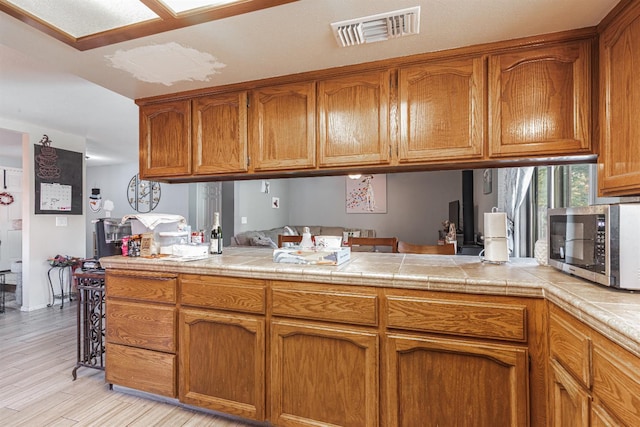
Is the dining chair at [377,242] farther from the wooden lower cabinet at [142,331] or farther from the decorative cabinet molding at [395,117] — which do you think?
the wooden lower cabinet at [142,331]

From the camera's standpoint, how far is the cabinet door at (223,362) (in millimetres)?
1773

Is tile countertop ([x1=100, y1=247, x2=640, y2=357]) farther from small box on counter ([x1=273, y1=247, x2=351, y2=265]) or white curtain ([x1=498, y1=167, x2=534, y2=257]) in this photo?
white curtain ([x1=498, y1=167, x2=534, y2=257])

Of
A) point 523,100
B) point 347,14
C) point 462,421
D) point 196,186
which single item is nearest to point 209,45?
point 347,14

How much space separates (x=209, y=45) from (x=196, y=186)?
5.05 meters

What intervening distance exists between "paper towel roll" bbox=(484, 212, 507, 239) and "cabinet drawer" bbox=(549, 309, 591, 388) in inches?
22.9

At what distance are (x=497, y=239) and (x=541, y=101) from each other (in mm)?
748

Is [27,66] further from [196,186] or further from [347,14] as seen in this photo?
[196,186]

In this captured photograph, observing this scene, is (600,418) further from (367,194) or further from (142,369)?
(367,194)

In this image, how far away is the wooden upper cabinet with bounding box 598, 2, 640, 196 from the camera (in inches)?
50.8

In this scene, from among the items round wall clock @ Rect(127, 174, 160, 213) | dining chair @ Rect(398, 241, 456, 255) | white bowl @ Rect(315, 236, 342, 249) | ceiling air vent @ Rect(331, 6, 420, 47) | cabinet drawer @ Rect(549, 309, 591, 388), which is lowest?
cabinet drawer @ Rect(549, 309, 591, 388)

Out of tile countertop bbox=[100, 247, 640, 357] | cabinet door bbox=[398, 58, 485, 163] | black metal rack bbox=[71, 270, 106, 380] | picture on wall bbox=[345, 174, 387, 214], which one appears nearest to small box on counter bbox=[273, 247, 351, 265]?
tile countertop bbox=[100, 247, 640, 357]

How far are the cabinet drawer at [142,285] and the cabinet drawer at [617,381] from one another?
1.99 m

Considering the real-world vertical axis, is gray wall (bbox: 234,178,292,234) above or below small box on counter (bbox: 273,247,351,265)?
above

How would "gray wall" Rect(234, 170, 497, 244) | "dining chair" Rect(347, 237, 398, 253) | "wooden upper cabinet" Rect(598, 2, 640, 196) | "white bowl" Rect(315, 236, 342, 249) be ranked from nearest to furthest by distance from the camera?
"wooden upper cabinet" Rect(598, 2, 640, 196) < "white bowl" Rect(315, 236, 342, 249) < "dining chair" Rect(347, 237, 398, 253) < "gray wall" Rect(234, 170, 497, 244)
